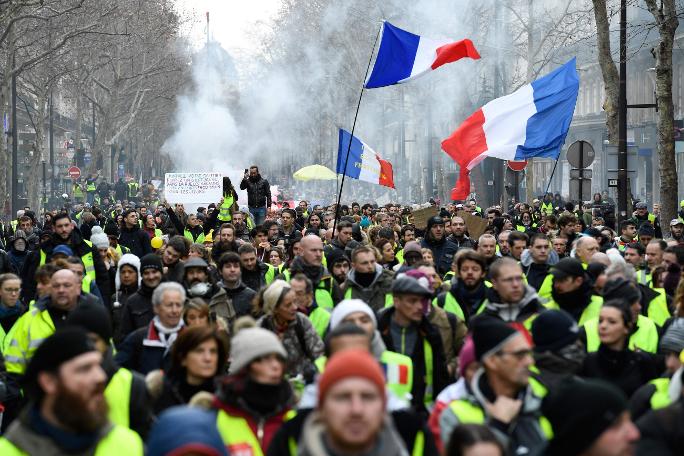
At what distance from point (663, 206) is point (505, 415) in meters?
17.7

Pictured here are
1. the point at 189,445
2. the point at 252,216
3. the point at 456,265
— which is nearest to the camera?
the point at 189,445

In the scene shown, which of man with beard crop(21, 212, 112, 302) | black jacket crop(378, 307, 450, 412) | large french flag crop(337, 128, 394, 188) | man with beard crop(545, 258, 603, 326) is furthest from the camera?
large french flag crop(337, 128, 394, 188)

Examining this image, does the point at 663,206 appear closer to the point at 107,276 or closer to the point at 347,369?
the point at 107,276

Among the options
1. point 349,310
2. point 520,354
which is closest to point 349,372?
point 520,354

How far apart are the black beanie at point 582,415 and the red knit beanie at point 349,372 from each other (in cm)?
58

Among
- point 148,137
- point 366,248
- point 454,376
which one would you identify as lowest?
point 454,376

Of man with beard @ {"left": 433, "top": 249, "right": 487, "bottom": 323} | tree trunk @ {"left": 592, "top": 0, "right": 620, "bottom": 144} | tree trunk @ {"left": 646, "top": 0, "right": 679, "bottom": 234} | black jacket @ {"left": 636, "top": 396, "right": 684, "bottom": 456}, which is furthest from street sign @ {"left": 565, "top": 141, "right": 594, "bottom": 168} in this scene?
black jacket @ {"left": 636, "top": 396, "right": 684, "bottom": 456}

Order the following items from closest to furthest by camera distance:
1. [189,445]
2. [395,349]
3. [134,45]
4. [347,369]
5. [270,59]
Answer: [347,369], [189,445], [395,349], [134,45], [270,59]

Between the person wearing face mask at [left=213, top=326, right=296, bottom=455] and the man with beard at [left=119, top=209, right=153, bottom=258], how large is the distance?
36.5 ft

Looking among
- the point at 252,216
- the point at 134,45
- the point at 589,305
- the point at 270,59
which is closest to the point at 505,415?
the point at 589,305

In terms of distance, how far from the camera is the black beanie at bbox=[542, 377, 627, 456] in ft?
13.1

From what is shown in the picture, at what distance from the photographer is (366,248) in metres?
9.82

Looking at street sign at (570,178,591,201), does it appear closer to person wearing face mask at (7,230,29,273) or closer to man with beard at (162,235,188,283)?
person wearing face mask at (7,230,29,273)

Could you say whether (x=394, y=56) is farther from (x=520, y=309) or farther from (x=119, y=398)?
(x=119, y=398)
